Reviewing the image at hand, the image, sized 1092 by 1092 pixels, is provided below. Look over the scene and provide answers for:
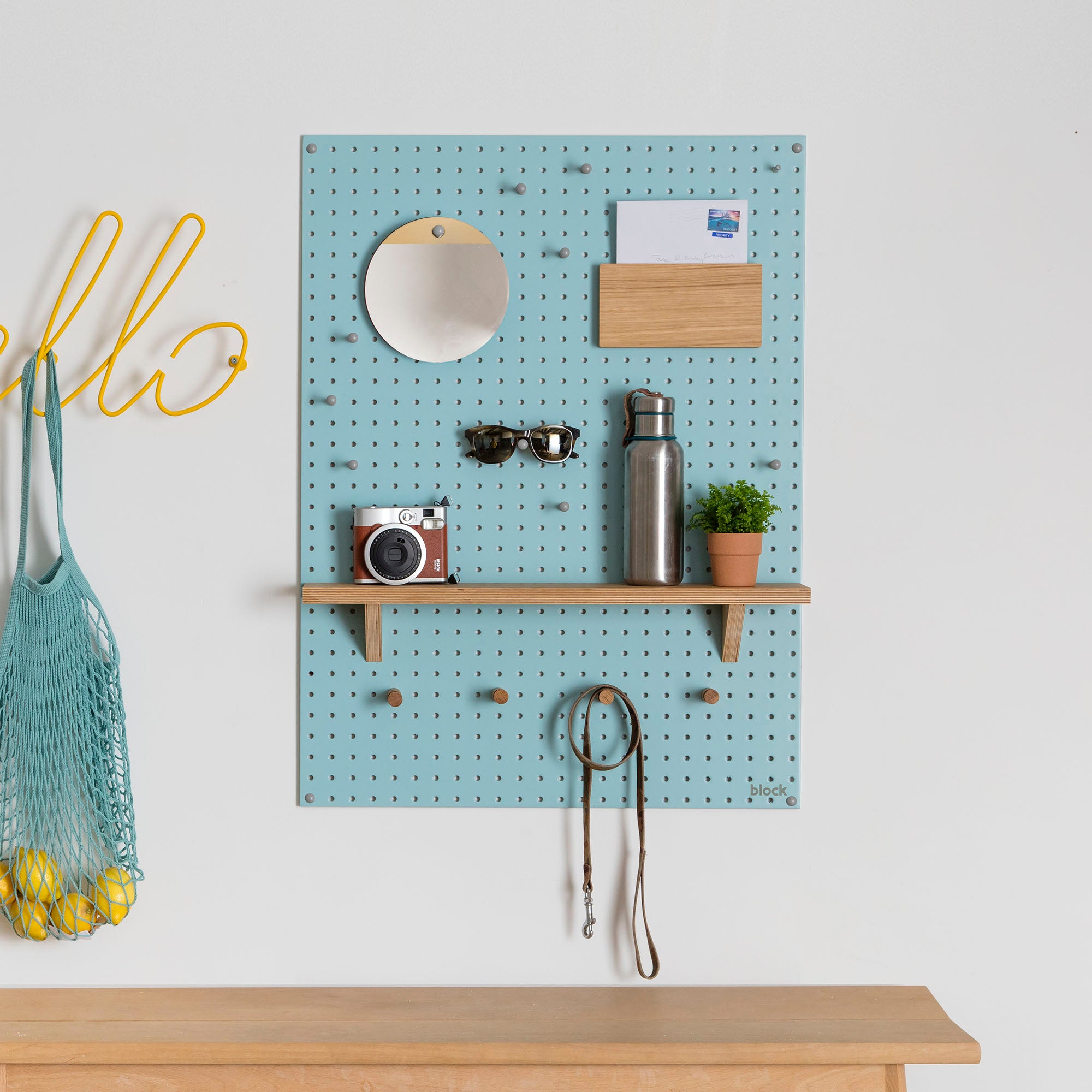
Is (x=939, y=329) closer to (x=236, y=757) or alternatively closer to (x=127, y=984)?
(x=236, y=757)

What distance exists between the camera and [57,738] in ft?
3.91

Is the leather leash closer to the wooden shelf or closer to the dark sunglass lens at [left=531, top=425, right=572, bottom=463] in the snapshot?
the wooden shelf

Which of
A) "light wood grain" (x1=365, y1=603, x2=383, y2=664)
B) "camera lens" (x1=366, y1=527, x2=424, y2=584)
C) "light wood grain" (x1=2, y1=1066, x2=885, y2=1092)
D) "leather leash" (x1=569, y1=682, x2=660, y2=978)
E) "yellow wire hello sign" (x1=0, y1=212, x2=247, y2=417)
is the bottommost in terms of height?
"light wood grain" (x1=2, y1=1066, x2=885, y2=1092)

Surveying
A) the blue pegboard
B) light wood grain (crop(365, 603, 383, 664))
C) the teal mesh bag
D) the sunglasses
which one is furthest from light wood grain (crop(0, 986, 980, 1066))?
the sunglasses

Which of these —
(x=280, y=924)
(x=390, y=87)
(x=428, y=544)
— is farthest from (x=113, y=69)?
(x=280, y=924)

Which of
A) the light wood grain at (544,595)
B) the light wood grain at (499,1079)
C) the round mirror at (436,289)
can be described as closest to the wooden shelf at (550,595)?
the light wood grain at (544,595)

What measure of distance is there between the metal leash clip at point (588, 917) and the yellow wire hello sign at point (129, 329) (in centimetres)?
90

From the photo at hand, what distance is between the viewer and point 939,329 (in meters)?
1.24

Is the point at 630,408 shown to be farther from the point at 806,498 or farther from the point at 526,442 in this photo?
the point at 806,498

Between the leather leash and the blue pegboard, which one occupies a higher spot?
the blue pegboard

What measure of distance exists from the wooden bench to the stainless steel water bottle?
0.61m

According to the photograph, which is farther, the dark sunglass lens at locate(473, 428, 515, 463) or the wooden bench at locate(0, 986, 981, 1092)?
the dark sunglass lens at locate(473, 428, 515, 463)

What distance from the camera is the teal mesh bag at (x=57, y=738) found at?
1.19 m

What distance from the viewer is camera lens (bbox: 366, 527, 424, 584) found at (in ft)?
3.78
